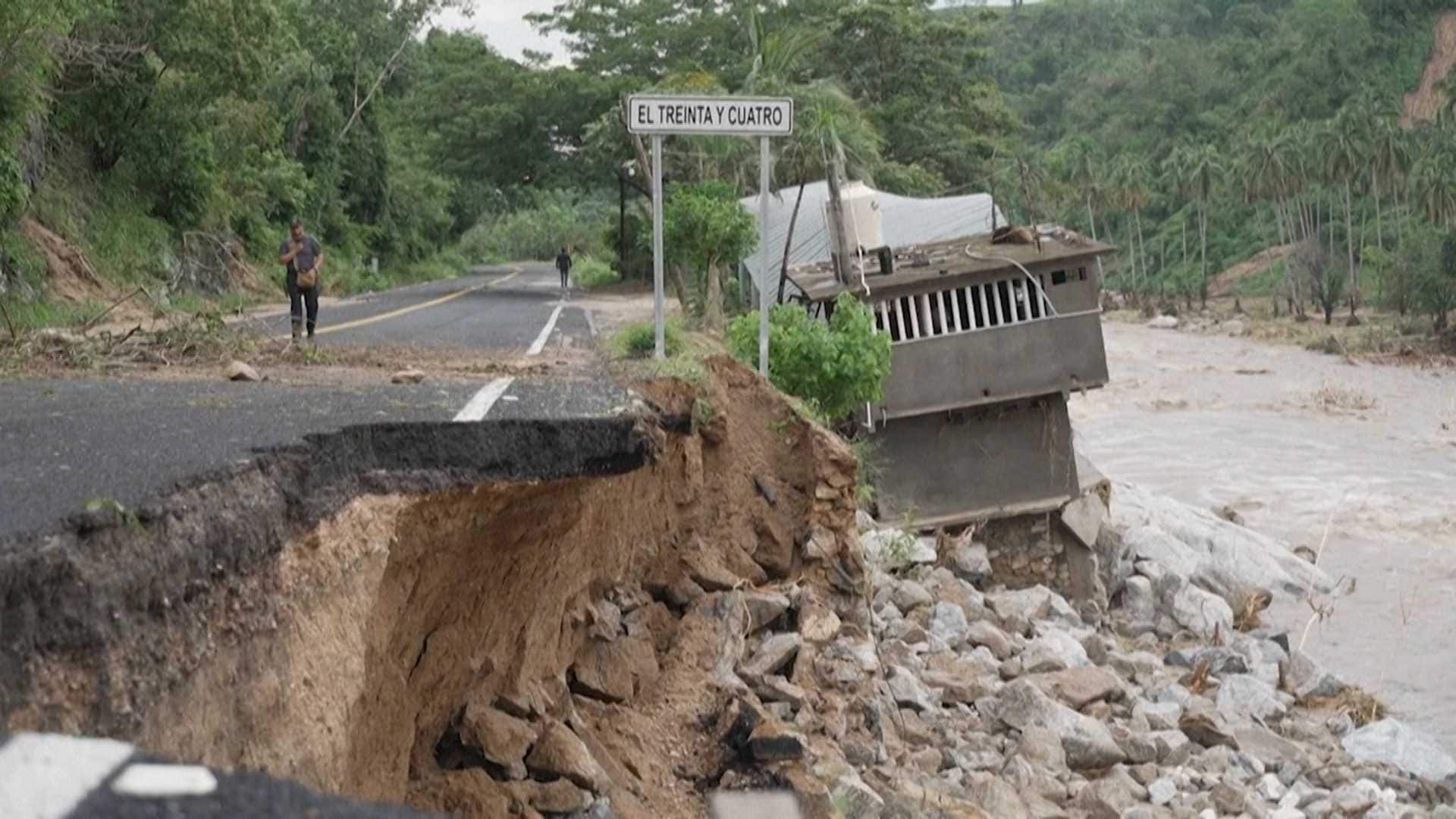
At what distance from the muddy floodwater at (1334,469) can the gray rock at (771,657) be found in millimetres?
9676

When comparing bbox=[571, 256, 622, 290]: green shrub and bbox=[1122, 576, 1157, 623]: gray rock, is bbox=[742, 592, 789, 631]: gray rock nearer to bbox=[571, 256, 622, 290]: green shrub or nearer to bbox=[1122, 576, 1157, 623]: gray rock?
bbox=[1122, 576, 1157, 623]: gray rock

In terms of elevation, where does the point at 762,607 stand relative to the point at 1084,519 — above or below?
above

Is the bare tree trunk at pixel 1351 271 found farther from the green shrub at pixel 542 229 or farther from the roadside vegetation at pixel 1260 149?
the green shrub at pixel 542 229

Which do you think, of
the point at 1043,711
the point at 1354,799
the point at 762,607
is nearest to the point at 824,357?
the point at 1043,711

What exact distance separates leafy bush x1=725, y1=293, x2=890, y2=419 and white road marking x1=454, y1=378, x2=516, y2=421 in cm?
490

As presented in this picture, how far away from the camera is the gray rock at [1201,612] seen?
18.3 meters

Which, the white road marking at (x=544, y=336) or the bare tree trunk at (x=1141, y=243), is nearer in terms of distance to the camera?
the white road marking at (x=544, y=336)

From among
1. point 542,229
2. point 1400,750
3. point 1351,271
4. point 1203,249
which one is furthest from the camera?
point 542,229

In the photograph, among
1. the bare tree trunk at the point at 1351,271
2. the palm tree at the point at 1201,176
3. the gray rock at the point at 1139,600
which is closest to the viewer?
the gray rock at the point at 1139,600

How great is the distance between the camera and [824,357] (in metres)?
14.1

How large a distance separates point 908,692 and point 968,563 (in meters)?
6.69

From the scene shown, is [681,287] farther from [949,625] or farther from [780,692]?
[780,692]

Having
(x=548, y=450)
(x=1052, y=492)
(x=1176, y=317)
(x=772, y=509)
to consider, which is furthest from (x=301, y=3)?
(x=1176, y=317)

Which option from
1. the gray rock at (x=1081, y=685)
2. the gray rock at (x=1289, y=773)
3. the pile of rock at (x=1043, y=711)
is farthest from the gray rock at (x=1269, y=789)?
the gray rock at (x=1081, y=685)
